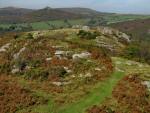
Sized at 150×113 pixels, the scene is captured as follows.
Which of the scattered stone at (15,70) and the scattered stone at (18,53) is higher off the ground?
the scattered stone at (18,53)

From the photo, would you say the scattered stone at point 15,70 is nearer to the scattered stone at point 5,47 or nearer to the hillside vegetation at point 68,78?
the hillside vegetation at point 68,78

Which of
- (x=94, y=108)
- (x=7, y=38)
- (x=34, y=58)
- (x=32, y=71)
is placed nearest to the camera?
(x=94, y=108)

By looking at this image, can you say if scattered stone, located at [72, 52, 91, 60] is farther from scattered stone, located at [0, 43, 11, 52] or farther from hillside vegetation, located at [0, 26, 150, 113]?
scattered stone, located at [0, 43, 11, 52]

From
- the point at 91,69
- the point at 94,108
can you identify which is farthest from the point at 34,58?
the point at 94,108

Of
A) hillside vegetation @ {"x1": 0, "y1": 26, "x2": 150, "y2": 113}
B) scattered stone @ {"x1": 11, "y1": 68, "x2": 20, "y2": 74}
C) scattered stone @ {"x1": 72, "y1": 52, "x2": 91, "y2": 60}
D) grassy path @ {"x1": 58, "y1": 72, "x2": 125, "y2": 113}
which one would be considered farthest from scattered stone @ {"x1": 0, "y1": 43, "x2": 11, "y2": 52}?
grassy path @ {"x1": 58, "y1": 72, "x2": 125, "y2": 113}

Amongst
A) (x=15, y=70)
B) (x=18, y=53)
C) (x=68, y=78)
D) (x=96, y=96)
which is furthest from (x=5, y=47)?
(x=96, y=96)

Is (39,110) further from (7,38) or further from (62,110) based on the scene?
(7,38)

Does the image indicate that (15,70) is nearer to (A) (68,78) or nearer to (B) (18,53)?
(B) (18,53)

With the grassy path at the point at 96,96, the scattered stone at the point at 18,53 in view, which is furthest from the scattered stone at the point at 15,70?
the grassy path at the point at 96,96
